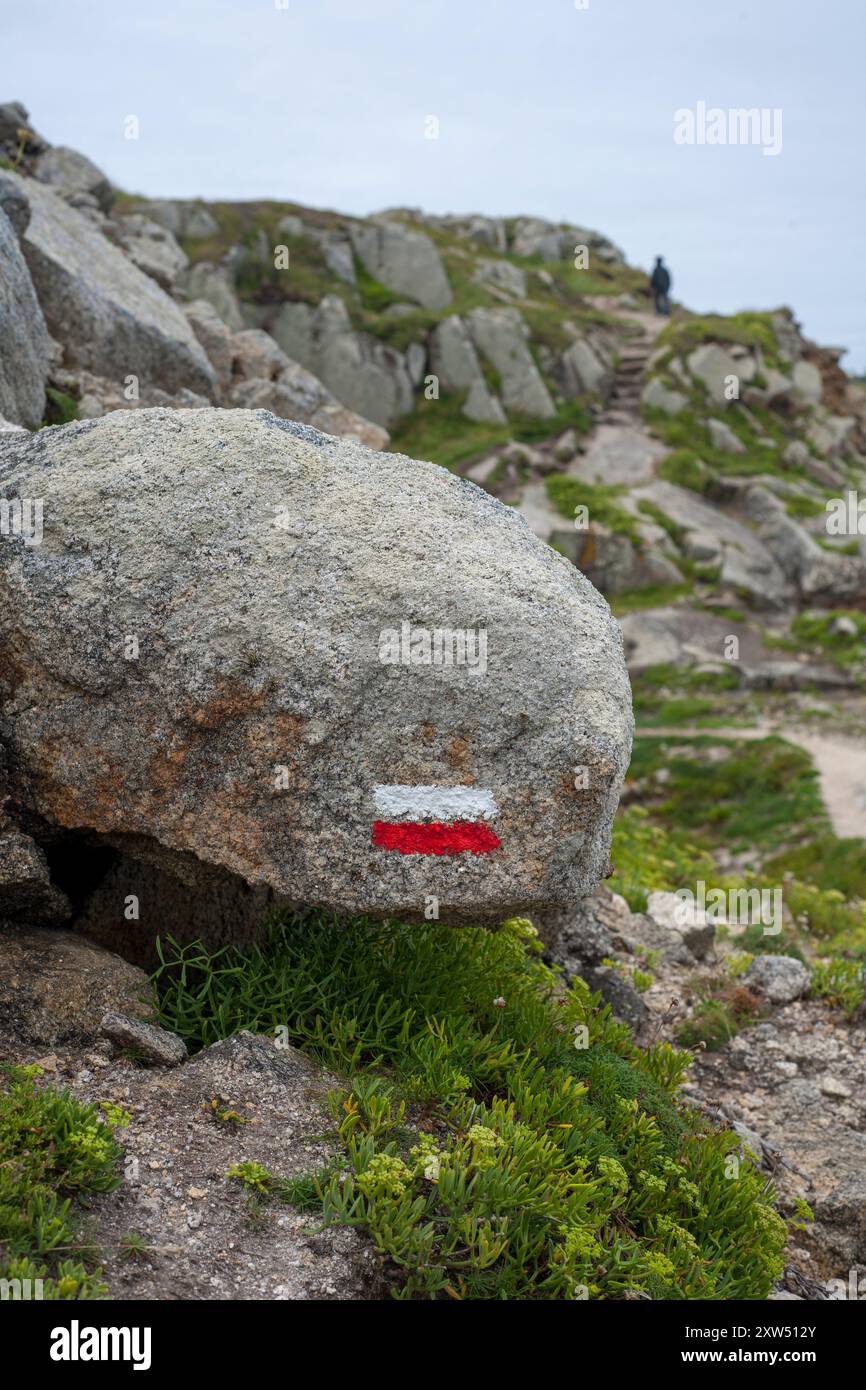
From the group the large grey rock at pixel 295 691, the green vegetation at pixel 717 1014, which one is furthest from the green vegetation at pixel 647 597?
the large grey rock at pixel 295 691

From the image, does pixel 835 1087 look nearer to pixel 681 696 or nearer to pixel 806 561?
pixel 681 696

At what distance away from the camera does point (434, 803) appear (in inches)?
237

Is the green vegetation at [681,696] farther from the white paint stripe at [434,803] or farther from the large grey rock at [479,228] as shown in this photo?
the large grey rock at [479,228]

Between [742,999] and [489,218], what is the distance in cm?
6195

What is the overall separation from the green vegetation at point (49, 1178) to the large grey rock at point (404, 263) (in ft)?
132

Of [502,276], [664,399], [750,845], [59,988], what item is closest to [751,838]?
[750,845]

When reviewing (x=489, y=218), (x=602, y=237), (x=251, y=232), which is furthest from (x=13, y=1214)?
(x=602, y=237)

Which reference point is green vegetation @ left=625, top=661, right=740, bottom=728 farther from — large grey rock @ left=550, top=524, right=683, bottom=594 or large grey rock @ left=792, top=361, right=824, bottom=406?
large grey rock @ left=792, top=361, right=824, bottom=406

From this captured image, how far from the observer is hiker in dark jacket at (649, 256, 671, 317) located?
49.0 meters

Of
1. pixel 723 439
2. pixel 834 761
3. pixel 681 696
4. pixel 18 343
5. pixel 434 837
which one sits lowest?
pixel 834 761

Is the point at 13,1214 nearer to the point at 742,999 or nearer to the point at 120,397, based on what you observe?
the point at 742,999

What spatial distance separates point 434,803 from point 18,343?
6427 millimetres

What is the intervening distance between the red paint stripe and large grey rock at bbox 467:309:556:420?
36203 mm

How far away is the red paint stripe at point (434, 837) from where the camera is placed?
6012 mm
